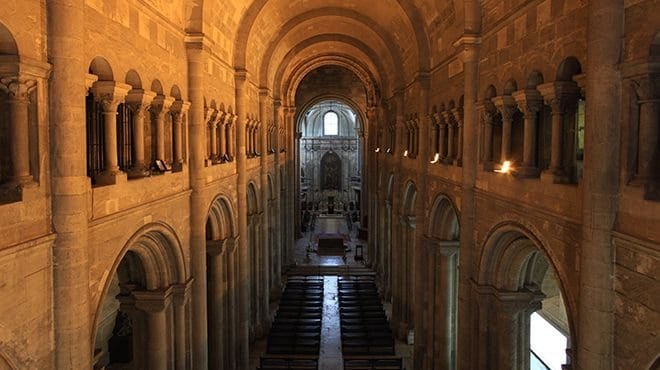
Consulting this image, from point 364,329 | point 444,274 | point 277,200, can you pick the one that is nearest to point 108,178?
point 444,274

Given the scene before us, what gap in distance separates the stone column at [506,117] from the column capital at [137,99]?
259 inches

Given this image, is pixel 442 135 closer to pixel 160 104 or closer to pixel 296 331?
pixel 160 104

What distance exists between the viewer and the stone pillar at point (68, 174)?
648cm

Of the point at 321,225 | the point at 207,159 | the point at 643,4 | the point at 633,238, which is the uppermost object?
the point at 643,4

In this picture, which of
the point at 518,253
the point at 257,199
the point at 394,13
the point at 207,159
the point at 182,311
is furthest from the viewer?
the point at 257,199

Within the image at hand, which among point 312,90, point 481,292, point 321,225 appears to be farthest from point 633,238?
point 321,225

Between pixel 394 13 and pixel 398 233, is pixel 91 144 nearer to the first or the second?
pixel 394 13

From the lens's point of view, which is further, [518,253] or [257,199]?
[257,199]

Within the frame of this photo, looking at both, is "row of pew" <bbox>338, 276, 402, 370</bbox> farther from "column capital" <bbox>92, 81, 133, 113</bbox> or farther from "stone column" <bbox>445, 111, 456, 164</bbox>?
"column capital" <bbox>92, 81, 133, 113</bbox>

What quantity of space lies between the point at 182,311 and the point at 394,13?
41.9 feet

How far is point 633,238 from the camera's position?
230 inches

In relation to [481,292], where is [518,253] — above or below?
above

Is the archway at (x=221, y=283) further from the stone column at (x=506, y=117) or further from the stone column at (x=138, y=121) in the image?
the stone column at (x=506, y=117)

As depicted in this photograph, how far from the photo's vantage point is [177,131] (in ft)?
39.2
